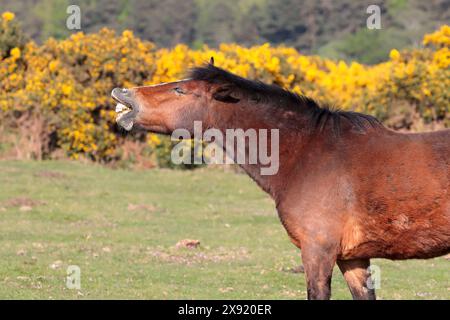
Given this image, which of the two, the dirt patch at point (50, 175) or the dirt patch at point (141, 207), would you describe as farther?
the dirt patch at point (50, 175)

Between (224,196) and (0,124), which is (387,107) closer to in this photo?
(224,196)

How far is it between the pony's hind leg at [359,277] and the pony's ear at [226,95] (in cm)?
167

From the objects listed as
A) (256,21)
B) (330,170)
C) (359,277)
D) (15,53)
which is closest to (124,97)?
(330,170)

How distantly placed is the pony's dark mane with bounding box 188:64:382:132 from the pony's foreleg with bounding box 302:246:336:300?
1151 mm

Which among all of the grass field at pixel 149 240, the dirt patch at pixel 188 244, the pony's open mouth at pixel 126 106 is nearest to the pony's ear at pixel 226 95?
the pony's open mouth at pixel 126 106

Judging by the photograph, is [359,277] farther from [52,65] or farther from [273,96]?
[52,65]

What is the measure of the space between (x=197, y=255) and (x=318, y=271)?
6008 millimetres

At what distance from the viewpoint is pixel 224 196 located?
20047mm

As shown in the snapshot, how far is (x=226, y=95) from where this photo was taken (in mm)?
8062

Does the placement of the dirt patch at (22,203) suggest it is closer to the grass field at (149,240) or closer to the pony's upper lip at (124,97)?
the grass field at (149,240)

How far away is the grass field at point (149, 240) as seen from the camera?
1122cm

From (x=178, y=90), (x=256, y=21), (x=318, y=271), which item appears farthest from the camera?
(x=256, y=21)

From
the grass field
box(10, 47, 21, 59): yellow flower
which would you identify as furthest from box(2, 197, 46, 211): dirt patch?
box(10, 47, 21, 59): yellow flower

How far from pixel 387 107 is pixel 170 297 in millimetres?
14723
